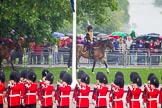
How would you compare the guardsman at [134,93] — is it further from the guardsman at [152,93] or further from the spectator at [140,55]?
the spectator at [140,55]

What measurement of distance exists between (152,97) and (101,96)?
1551 millimetres

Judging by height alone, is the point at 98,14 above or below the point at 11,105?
above

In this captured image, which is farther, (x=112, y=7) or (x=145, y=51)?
(x=145, y=51)

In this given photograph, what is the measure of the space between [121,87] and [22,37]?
16.1m

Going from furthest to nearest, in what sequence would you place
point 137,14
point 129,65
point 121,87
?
point 137,14
point 129,65
point 121,87

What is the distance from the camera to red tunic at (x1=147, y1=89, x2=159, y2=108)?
854 inches

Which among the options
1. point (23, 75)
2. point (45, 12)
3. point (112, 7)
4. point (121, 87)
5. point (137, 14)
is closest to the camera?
point (121, 87)

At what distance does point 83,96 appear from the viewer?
22.1 metres

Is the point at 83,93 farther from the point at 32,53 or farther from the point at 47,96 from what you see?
the point at 32,53

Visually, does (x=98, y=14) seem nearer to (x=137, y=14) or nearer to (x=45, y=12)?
(x=45, y=12)

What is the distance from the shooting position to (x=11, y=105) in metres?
22.0

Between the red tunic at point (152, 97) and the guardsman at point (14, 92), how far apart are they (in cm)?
392

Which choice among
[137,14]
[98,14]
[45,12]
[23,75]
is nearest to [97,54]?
[98,14]

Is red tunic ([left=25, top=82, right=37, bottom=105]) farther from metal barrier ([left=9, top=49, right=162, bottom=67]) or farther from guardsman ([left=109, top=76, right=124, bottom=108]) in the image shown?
metal barrier ([left=9, top=49, right=162, bottom=67])
